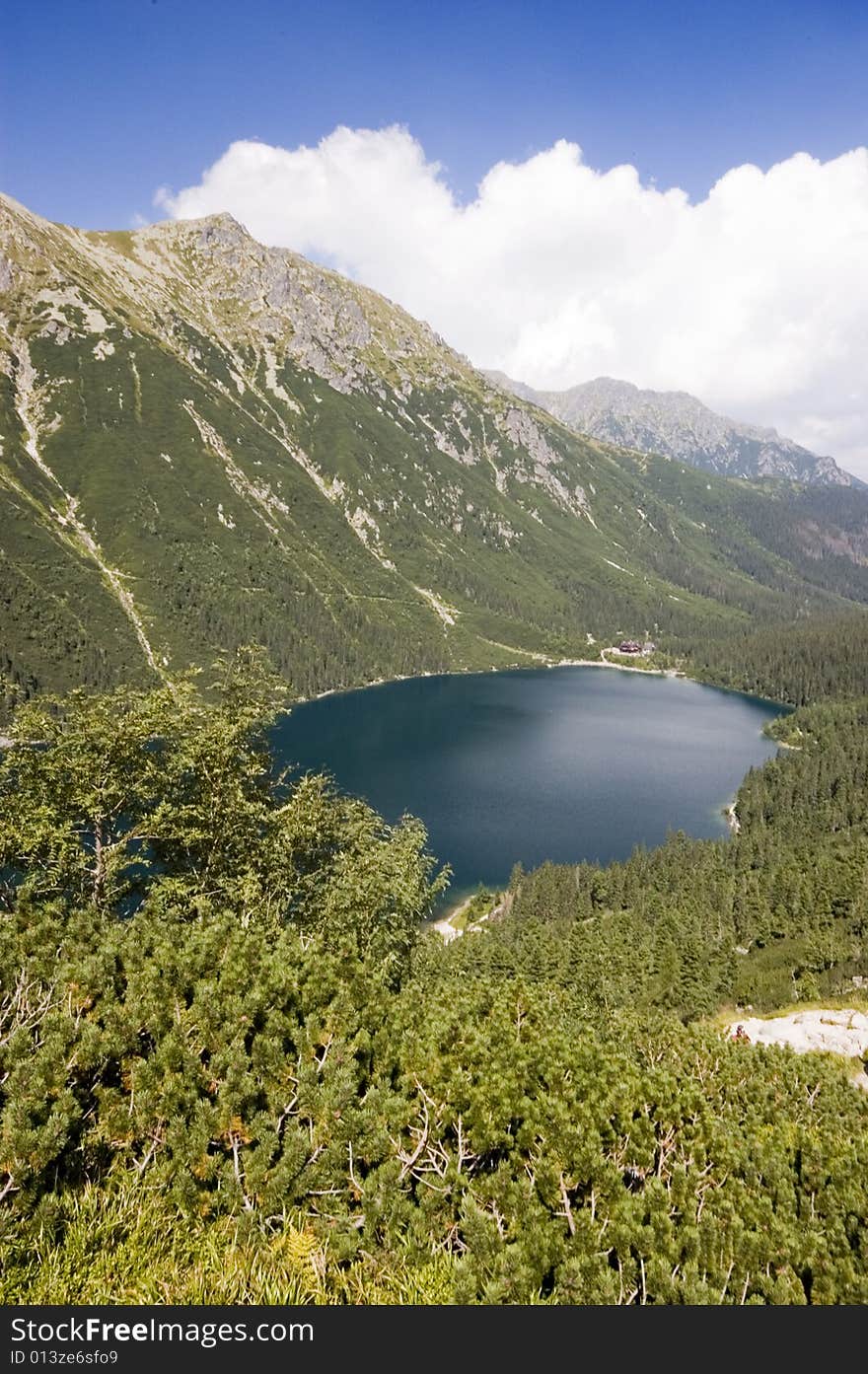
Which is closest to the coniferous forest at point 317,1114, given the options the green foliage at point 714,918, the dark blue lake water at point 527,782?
the green foliage at point 714,918

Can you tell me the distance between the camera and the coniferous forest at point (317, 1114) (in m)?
9.45

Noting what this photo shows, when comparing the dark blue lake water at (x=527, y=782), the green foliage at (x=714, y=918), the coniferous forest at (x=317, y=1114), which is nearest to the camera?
the coniferous forest at (x=317, y=1114)

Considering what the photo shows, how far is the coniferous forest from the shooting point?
31.0ft

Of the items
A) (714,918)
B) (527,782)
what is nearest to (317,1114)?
(714,918)

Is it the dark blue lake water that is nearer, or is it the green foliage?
the green foliage

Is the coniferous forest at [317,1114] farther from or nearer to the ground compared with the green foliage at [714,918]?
farther from the ground

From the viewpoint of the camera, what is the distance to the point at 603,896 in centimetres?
9719

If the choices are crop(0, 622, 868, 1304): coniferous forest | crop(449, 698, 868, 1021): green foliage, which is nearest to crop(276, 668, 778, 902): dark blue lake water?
crop(449, 698, 868, 1021): green foliage

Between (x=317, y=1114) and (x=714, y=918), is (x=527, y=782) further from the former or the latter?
(x=317, y=1114)

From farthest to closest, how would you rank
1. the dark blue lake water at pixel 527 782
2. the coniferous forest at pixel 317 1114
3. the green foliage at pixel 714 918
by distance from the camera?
1. the dark blue lake water at pixel 527 782
2. the green foliage at pixel 714 918
3. the coniferous forest at pixel 317 1114

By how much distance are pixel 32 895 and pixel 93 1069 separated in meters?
10.7

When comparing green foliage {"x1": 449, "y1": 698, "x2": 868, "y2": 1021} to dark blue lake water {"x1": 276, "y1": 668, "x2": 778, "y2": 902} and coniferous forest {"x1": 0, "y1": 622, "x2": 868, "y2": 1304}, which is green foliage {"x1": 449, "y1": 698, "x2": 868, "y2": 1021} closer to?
coniferous forest {"x1": 0, "y1": 622, "x2": 868, "y2": 1304}

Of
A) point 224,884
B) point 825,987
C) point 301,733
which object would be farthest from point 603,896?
point 301,733

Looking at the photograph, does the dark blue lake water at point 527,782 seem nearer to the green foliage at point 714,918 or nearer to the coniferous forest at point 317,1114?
the green foliage at point 714,918
